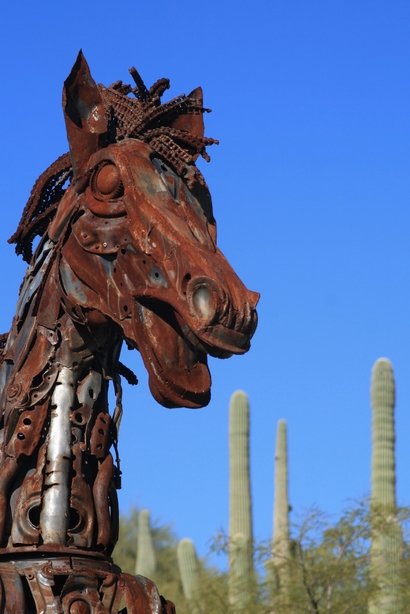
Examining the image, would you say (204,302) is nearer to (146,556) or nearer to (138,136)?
(138,136)

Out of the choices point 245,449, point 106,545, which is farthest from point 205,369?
point 245,449

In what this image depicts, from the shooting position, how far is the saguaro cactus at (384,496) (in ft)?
47.6

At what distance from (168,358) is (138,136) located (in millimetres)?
789

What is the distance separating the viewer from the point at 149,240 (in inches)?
131

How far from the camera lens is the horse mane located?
364 centimetres

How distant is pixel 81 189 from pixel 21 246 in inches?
21.3

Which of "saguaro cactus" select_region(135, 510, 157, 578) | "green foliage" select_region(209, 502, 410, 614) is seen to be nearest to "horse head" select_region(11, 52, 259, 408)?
"green foliage" select_region(209, 502, 410, 614)

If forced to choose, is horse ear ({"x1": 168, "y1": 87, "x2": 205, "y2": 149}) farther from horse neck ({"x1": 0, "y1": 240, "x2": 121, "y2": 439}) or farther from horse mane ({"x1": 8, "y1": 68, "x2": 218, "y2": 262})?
horse neck ({"x1": 0, "y1": 240, "x2": 121, "y2": 439})

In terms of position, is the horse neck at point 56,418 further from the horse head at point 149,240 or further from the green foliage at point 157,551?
the green foliage at point 157,551

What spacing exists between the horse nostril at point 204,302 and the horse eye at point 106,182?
51 centimetres

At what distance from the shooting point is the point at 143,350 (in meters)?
3.33

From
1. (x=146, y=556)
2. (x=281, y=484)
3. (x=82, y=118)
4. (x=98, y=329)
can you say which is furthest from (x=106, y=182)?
(x=146, y=556)

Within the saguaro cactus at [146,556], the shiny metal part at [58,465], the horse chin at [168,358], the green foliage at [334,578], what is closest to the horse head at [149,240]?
the horse chin at [168,358]

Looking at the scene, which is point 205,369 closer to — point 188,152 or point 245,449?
point 188,152
